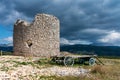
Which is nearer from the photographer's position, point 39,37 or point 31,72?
point 31,72

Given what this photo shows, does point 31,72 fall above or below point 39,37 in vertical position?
below

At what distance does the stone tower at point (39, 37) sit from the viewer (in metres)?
37.3

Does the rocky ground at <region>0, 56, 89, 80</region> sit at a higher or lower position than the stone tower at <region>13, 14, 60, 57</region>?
lower

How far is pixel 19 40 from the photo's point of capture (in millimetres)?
38188

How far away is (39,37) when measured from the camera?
37.2 metres

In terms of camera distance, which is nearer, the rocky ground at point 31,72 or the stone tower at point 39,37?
the rocky ground at point 31,72

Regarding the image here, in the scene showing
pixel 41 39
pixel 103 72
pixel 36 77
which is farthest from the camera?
pixel 41 39

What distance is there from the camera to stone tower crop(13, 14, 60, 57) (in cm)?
3731

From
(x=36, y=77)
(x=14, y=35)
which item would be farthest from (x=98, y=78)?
(x=14, y=35)

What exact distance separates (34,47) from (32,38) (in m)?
1.16

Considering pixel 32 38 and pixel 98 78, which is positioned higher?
pixel 32 38

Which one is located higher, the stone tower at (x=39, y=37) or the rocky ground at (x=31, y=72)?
the stone tower at (x=39, y=37)

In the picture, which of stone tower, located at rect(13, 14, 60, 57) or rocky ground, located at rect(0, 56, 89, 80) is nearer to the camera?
rocky ground, located at rect(0, 56, 89, 80)

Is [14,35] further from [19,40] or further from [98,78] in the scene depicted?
[98,78]
